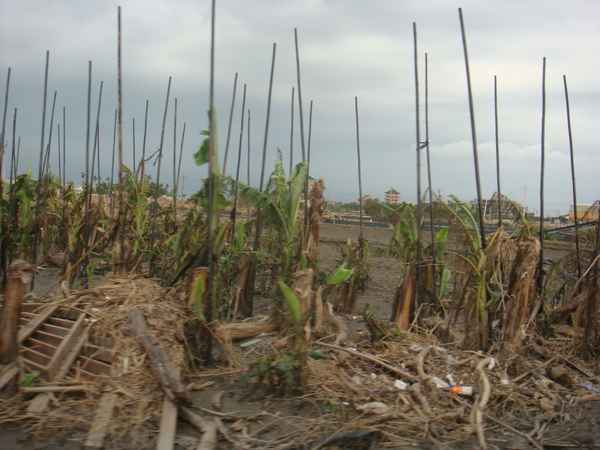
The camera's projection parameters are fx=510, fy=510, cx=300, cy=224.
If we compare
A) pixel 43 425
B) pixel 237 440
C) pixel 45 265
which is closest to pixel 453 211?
pixel 237 440

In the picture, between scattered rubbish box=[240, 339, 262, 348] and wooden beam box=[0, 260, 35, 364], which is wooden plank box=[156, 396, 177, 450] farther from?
scattered rubbish box=[240, 339, 262, 348]

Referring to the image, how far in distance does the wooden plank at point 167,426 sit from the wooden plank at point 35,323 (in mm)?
1720

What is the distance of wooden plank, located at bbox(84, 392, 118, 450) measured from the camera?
167 inches

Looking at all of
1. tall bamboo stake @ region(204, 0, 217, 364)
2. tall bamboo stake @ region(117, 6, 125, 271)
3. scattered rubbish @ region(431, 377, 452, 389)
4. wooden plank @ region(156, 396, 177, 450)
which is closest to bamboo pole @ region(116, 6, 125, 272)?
tall bamboo stake @ region(117, 6, 125, 271)

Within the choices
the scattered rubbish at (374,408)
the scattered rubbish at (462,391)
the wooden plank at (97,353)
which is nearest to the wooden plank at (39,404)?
the wooden plank at (97,353)

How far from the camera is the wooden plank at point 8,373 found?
472cm

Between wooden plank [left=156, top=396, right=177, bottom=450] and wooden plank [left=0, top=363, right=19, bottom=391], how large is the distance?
147 centimetres

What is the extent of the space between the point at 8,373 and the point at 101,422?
1.17 meters

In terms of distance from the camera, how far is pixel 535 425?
16.4 feet

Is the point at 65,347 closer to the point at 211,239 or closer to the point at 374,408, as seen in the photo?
the point at 211,239

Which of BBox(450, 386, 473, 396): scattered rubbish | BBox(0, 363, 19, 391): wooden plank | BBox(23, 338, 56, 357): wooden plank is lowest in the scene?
BBox(450, 386, 473, 396): scattered rubbish

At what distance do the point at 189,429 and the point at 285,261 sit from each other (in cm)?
366

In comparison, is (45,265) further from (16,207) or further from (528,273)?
(528,273)

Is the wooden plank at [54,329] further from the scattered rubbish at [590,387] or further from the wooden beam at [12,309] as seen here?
the scattered rubbish at [590,387]
